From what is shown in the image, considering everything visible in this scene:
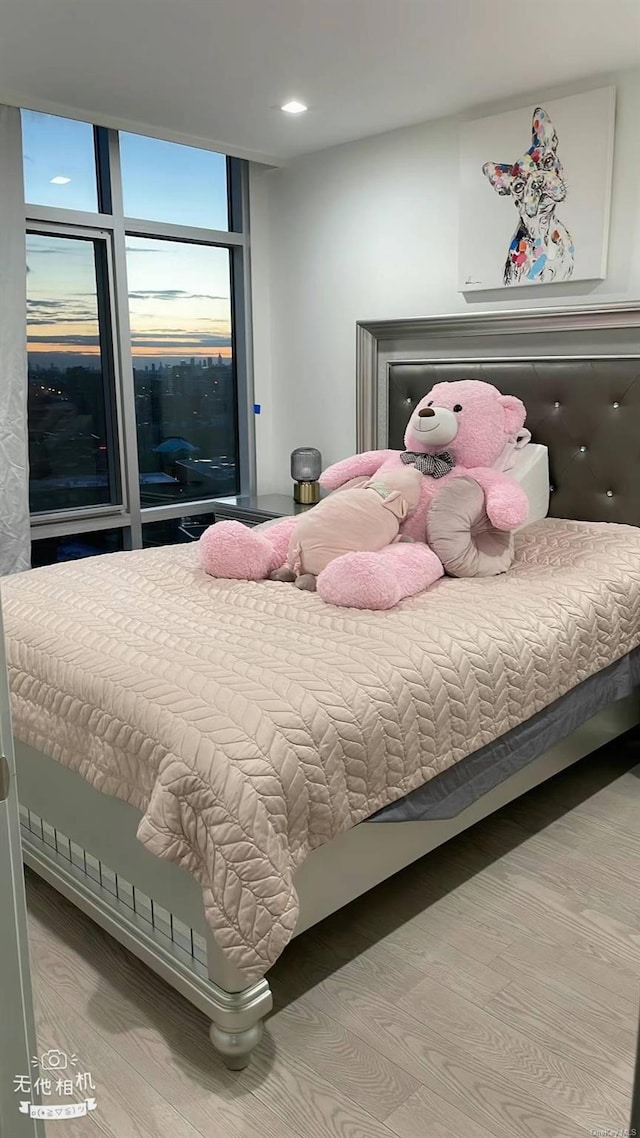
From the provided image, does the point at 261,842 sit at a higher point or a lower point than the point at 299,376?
lower

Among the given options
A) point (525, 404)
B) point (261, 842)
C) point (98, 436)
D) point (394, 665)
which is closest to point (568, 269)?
point (525, 404)

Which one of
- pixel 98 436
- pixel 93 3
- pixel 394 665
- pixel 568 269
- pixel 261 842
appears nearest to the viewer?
pixel 261 842

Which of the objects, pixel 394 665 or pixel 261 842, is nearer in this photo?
pixel 261 842

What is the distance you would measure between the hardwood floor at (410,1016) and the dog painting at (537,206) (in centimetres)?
205

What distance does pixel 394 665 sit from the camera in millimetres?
1944

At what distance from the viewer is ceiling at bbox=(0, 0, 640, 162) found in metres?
2.44

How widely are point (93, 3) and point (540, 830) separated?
2611 millimetres

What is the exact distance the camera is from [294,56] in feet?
9.12

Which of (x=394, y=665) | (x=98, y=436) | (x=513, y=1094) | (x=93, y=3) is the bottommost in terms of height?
(x=513, y=1094)

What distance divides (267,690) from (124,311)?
2.66m

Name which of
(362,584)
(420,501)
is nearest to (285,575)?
(362,584)

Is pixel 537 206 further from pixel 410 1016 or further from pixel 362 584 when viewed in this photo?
pixel 410 1016

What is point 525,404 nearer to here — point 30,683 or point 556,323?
point 556,323

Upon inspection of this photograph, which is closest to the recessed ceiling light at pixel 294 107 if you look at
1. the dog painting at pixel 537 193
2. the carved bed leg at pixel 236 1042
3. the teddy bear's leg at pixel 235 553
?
the dog painting at pixel 537 193
